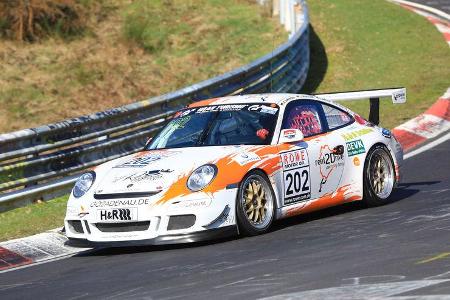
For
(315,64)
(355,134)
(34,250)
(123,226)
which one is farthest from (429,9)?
(123,226)

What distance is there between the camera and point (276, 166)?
425 inches

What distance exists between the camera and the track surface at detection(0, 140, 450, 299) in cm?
774

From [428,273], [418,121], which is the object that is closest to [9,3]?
[418,121]

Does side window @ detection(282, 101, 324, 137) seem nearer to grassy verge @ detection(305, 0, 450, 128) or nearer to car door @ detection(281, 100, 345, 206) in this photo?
car door @ detection(281, 100, 345, 206)

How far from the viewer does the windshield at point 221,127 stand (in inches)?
436

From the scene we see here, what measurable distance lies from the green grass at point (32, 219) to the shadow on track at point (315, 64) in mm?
8513

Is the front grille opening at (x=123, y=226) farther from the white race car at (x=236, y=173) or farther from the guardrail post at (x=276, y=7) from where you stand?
the guardrail post at (x=276, y=7)

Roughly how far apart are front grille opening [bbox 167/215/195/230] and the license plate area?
31 centimetres

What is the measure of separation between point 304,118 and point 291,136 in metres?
0.70

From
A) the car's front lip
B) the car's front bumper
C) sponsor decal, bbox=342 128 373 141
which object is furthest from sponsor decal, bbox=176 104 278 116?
the car's front lip

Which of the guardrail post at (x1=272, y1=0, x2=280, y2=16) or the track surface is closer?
the track surface

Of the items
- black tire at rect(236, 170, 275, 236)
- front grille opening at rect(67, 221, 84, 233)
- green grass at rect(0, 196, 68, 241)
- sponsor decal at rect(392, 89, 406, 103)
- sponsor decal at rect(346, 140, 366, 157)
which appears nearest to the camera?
black tire at rect(236, 170, 275, 236)

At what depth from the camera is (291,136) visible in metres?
11.0

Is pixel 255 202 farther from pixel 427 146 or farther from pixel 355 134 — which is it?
pixel 427 146
